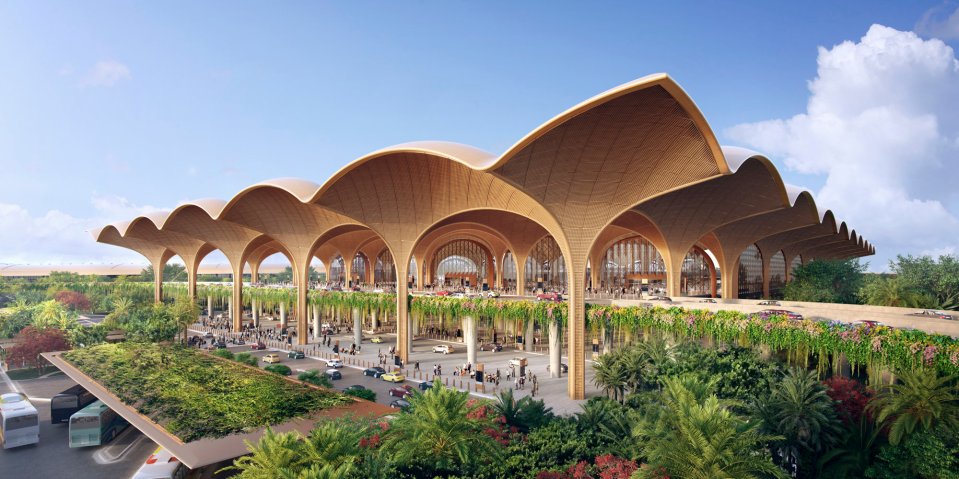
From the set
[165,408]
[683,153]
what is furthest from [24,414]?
[683,153]

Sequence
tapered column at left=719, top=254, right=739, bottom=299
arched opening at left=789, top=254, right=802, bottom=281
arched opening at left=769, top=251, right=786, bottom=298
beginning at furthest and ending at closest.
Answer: arched opening at left=789, top=254, right=802, bottom=281 → arched opening at left=769, top=251, right=786, bottom=298 → tapered column at left=719, top=254, right=739, bottom=299

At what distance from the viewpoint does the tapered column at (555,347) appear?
29.3 meters

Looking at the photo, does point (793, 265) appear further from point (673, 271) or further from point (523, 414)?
point (523, 414)

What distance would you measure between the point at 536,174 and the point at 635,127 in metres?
5.08

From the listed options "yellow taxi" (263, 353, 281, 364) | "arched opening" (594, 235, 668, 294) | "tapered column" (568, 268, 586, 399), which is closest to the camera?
"tapered column" (568, 268, 586, 399)

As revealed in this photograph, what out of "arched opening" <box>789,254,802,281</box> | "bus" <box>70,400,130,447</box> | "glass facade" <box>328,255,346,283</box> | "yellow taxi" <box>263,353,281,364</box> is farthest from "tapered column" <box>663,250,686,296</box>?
"glass facade" <box>328,255,346,283</box>

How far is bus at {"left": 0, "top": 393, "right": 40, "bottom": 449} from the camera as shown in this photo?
2103cm

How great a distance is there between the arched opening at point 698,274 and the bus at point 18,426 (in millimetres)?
53626

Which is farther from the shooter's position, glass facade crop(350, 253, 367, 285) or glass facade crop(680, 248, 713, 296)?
glass facade crop(350, 253, 367, 285)

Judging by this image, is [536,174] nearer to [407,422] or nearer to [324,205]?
[407,422]

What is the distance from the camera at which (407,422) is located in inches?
533

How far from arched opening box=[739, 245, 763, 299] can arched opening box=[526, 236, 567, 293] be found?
1939 centimetres

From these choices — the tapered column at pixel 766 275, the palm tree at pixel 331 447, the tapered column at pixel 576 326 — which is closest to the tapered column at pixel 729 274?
the tapered column at pixel 766 275

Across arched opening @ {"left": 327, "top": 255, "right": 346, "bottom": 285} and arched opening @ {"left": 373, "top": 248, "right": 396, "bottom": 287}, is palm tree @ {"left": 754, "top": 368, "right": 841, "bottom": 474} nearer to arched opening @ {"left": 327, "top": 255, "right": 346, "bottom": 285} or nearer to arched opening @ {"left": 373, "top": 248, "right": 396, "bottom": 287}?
arched opening @ {"left": 373, "top": 248, "right": 396, "bottom": 287}
